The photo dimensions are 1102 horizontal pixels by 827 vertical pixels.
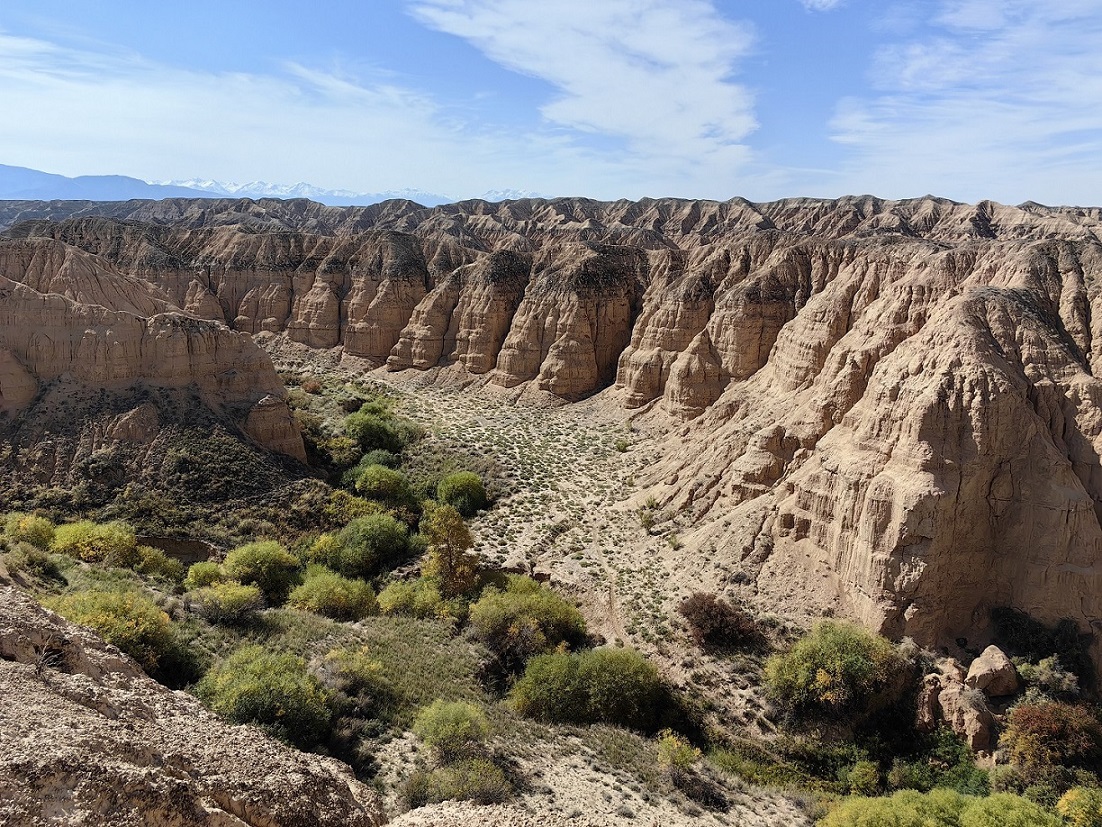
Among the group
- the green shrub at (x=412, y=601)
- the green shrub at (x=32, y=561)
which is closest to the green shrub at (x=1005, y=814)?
the green shrub at (x=412, y=601)

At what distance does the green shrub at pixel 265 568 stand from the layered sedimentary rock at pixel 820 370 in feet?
55.0

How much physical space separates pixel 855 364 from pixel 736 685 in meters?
15.4

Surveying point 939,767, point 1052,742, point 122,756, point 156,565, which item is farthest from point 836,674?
point 156,565

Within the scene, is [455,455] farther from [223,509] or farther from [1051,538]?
[1051,538]

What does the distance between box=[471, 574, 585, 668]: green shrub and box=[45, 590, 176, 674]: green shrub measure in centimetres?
1001

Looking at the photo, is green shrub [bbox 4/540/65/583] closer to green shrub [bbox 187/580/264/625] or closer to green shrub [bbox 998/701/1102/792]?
green shrub [bbox 187/580/264/625]

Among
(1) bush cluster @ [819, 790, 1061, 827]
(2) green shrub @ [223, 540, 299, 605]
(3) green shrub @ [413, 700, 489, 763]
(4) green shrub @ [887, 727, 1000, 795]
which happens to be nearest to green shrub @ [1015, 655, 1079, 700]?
(4) green shrub @ [887, 727, 1000, 795]

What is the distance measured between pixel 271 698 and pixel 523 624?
9.40 meters

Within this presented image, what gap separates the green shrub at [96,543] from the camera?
2458 centimetres

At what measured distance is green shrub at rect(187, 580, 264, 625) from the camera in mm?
21156

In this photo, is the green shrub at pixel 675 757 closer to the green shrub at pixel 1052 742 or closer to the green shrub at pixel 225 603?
the green shrub at pixel 1052 742

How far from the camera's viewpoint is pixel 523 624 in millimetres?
23422

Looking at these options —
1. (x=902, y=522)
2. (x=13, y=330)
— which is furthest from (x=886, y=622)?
(x=13, y=330)

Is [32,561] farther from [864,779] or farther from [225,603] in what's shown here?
[864,779]
